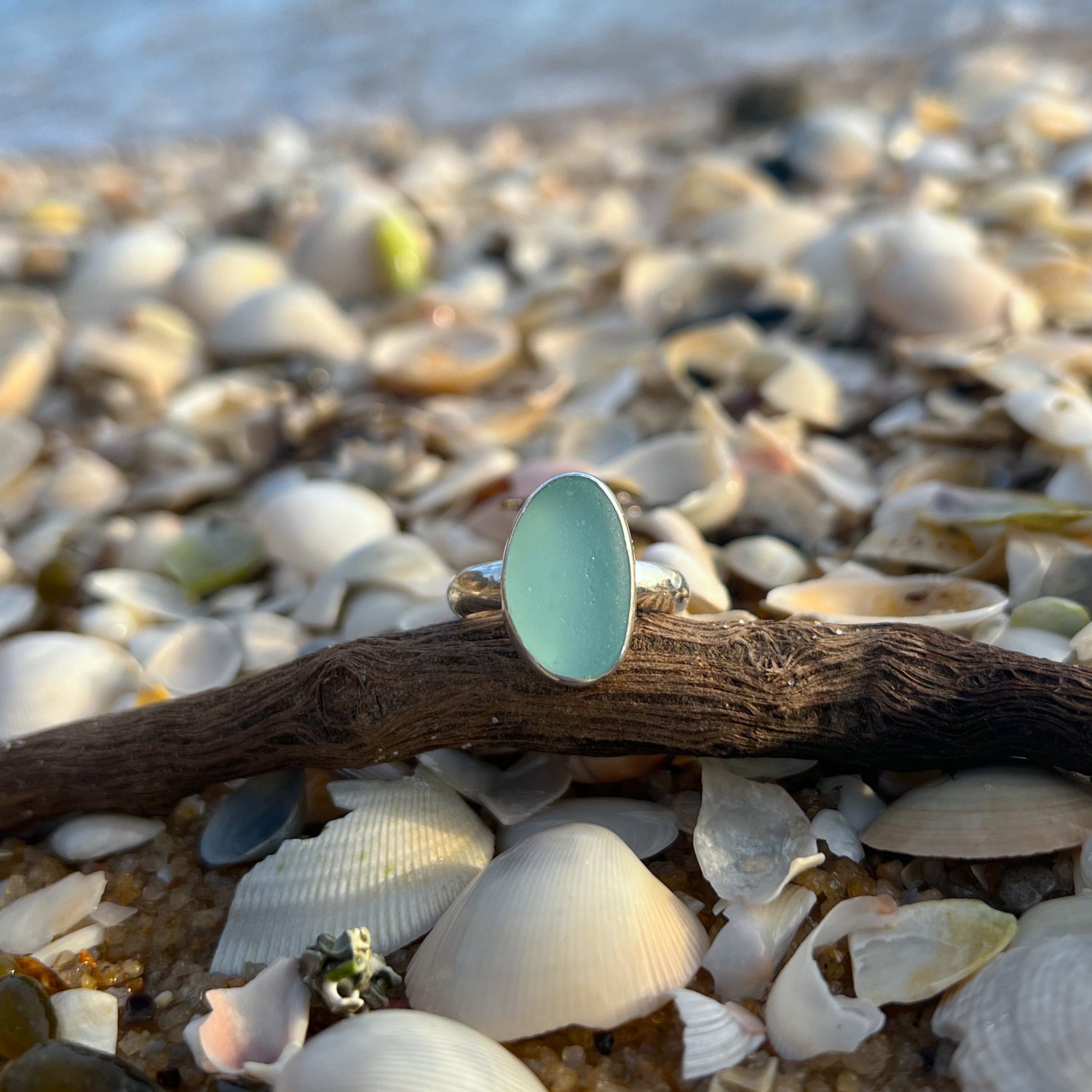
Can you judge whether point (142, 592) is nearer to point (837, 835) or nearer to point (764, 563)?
point (764, 563)

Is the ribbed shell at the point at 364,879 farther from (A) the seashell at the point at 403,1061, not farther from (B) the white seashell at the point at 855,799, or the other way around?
(B) the white seashell at the point at 855,799

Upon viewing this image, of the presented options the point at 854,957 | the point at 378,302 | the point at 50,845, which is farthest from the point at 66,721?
the point at 378,302

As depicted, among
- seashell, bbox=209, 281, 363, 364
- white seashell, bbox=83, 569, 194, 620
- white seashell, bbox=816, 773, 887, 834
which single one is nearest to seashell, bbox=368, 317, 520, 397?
seashell, bbox=209, 281, 363, 364

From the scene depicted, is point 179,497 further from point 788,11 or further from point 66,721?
point 788,11

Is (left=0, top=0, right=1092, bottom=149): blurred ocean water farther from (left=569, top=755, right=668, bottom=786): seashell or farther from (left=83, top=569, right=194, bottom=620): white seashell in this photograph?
(left=569, top=755, right=668, bottom=786): seashell

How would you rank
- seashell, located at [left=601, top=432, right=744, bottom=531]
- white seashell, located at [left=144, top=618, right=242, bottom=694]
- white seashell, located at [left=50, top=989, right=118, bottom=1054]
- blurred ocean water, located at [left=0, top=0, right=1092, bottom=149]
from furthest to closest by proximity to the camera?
blurred ocean water, located at [left=0, top=0, right=1092, bottom=149], seashell, located at [left=601, top=432, right=744, bottom=531], white seashell, located at [left=144, top=618, right=242, bottom=694], white seashell, located at [left=50, top=989, right=118, bottom=1054]

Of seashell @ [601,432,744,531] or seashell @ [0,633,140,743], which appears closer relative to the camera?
seashell @ [0,633,140,743]

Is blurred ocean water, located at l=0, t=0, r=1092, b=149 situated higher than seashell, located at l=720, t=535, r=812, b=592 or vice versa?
blurred ocean water, located at l=0, t=0, r=1092, b=149
